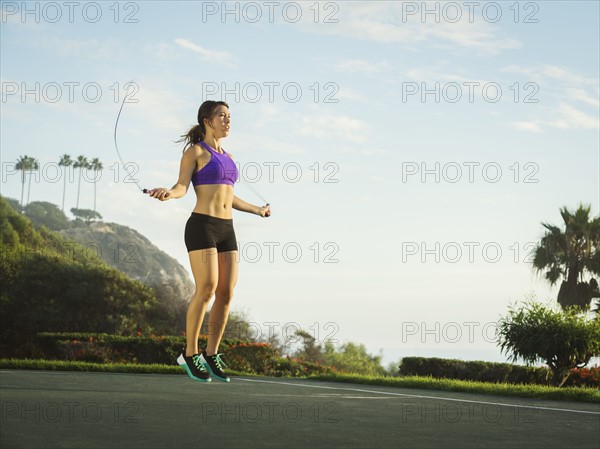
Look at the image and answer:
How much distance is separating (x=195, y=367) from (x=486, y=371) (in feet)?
57.2

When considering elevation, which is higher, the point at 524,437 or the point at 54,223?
the point at 54,223

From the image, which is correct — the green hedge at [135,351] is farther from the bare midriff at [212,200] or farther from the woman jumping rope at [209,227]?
the bare midriff at [212,200]

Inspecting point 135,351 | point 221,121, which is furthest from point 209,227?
point 135,351

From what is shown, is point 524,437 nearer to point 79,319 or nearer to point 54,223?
point 79,319

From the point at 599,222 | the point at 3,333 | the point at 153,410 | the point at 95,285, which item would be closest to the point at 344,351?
the point at 95,285

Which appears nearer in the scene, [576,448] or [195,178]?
[576,448]

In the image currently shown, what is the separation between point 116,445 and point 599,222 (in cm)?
3000

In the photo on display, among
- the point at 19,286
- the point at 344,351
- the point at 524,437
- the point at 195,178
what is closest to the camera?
the point at 524,437

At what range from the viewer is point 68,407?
7.15 metres

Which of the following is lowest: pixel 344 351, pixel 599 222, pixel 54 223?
pixel 344 351

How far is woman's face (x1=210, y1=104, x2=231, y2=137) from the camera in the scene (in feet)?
22.7

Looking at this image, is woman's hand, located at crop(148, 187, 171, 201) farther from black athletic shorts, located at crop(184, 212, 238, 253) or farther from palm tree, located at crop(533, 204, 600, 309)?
palm tree, located at crop(533, 204, 600, 309)

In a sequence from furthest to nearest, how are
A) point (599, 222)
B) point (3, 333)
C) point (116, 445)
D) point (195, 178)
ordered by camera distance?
1. point (599, 222)
2. point (3, 333)
3. point (195, 178)
4. point (116, 445)

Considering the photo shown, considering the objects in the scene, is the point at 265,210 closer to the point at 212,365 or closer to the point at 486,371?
the point at 212,365
